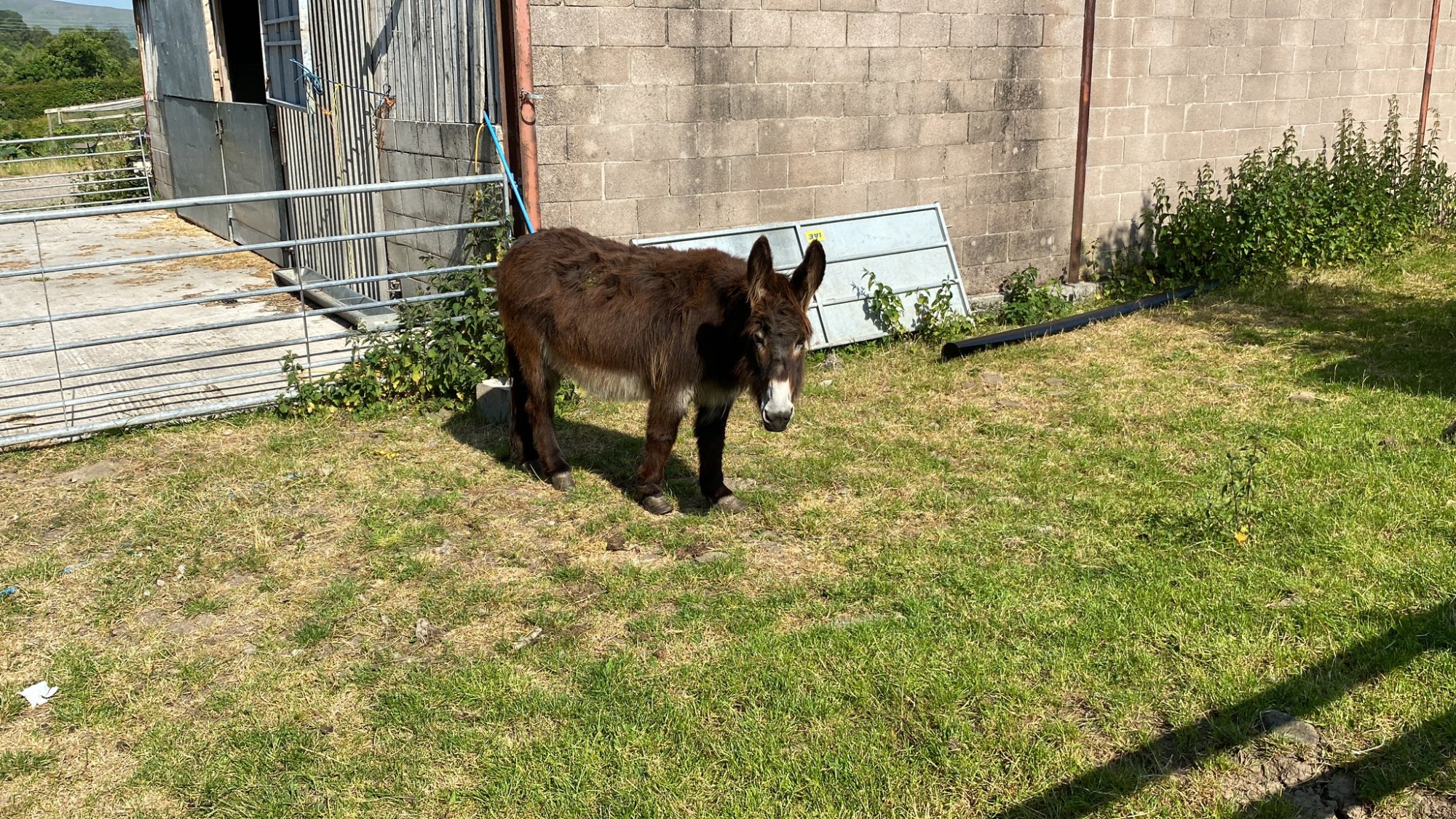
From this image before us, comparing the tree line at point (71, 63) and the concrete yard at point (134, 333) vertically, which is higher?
the tree line at point (71, 63)

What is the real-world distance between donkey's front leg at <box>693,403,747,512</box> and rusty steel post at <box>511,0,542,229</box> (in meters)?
2.56

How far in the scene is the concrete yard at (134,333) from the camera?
6.84 metres

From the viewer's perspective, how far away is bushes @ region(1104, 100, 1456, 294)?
10.4 m

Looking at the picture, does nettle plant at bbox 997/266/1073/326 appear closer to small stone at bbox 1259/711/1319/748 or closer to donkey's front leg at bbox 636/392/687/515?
donkey's front leg at bbox 636/392/687/515

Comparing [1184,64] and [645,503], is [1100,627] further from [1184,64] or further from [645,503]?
[1184,64]

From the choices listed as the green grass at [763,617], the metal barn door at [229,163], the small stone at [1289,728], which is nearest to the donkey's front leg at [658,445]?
the green grass at [763,617]

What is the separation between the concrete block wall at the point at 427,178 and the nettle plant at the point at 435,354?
1.38 feet

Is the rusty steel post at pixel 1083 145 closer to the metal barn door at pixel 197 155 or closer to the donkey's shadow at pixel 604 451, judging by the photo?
the donkey's shadow at pixel 604 451

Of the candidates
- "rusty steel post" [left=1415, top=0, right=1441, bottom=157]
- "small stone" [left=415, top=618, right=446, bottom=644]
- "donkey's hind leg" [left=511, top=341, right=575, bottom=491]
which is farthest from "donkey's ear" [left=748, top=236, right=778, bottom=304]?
"rusty steel post" [left=1415, top=0, right=1441, bottom=157]

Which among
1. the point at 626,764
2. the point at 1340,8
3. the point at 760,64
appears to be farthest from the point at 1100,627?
the point at 1340,8

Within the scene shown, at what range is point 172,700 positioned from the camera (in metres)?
3.94

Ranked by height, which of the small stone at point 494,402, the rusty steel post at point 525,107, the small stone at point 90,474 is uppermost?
the rusty steel post at point 525,107

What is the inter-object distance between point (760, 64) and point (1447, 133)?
10.4 metres

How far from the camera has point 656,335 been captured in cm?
532
